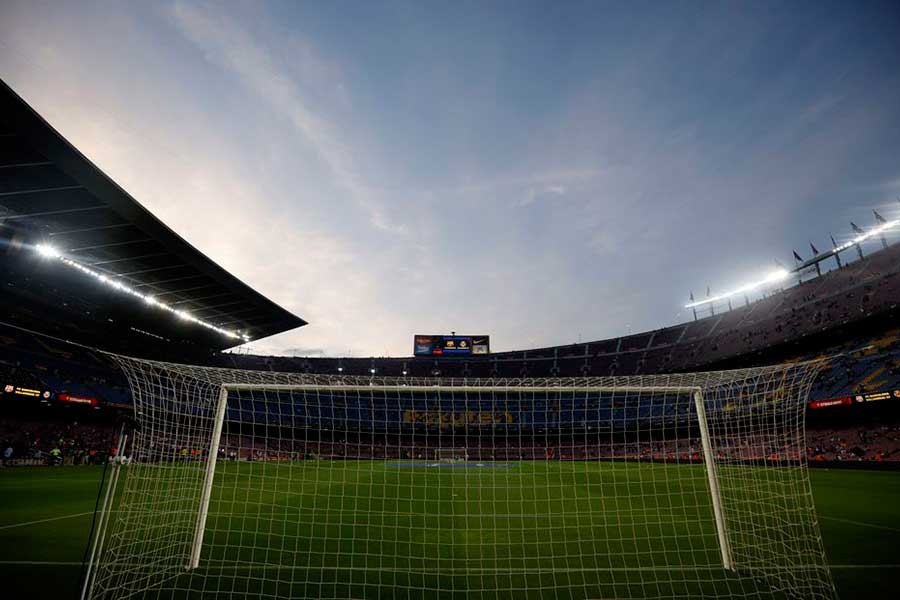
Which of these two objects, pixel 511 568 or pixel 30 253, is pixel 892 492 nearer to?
pixel 511 568

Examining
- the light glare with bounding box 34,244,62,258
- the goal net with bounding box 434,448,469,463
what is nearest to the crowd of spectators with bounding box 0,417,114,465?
the light glare with bounding box 34,244,62,258

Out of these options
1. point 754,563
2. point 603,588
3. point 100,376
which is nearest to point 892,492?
point 754,563

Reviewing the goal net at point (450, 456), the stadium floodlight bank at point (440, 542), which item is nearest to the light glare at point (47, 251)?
the stadium floodlight bank at point (440, 542)

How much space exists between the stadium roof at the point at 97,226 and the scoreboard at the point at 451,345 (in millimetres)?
13679

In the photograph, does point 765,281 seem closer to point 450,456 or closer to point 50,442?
point 450,456

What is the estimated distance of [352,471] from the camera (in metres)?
17.7

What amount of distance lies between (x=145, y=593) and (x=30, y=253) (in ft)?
61.8

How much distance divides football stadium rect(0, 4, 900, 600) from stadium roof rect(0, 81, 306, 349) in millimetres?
95

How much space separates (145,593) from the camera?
4012mm

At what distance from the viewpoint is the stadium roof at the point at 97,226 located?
10.7m

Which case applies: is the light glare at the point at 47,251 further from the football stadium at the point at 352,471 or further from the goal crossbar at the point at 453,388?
the goal crossbar at the point at 453,388

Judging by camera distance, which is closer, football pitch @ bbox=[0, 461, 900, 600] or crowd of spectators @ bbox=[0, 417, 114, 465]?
football pitch @ bbox=[0, 461, 900, 600]

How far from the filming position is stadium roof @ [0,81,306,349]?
10.7 metres

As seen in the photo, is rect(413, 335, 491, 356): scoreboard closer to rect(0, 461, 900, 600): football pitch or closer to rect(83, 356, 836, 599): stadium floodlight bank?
rect(0, 461, 900, 600): football pitch
